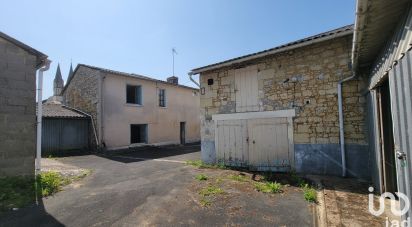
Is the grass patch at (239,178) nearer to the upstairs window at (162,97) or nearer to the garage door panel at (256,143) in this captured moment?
the garage door panel at (256,143)

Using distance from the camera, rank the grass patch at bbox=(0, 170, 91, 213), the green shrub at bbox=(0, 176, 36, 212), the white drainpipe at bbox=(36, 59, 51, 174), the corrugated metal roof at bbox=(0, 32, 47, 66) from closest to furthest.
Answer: the green shrub at bbox=(0, 176, 36, 212) → the grass patch at bbox=(0, 170, 91, 213) → the corrugated metal roof at bbox=(0, 32, 47, 66) → the white drainpipe at bbox=(36, 59, 51, 174)

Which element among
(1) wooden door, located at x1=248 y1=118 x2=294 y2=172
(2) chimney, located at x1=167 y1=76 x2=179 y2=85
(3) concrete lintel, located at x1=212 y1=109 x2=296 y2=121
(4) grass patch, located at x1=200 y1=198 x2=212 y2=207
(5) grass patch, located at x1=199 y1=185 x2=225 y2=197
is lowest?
(4) grass patch, located at x1=200 y1=198 x2=212 y2=207

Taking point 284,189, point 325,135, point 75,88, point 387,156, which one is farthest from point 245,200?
point 75,88

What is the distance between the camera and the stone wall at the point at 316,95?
675cm

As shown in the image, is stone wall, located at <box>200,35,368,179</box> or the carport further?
the carport

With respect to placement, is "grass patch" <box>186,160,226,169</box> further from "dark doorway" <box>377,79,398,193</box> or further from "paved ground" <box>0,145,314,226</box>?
"dark doorway" <box>377,79,398,193</box>

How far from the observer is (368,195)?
513 cm

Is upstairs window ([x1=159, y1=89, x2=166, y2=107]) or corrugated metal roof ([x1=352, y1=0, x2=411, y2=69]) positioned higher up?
upstairs window ([x1=159, y1=89, x2=166, y2=107])

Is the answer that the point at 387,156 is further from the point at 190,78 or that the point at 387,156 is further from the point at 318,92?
the point at 190,78

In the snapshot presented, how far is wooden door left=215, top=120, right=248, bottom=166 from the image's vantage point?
Answer: 8.73m

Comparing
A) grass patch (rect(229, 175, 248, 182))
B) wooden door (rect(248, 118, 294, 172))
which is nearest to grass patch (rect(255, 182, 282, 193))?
grass patch (rect(229, 175, 248, 182))

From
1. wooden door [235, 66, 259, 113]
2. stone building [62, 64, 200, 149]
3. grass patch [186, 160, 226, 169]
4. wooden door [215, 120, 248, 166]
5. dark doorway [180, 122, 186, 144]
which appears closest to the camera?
wooden door [235, 66, 259, 113]

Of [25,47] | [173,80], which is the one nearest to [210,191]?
[25,47]

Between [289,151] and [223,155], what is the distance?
2.56m
